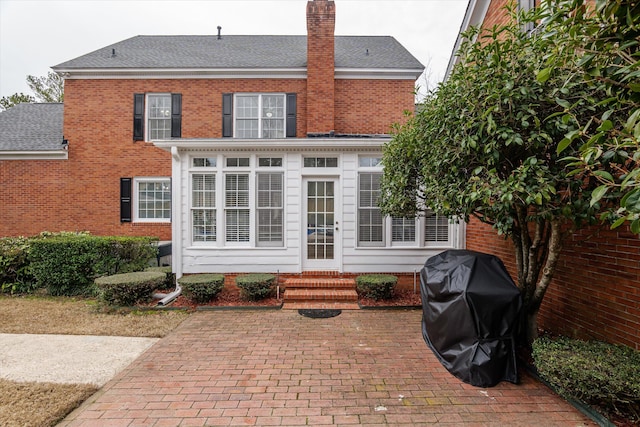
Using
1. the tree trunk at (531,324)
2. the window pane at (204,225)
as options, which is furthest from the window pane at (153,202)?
the tree trunk at (531,324)

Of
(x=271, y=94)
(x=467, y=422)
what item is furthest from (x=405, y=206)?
(x=271, y=94)

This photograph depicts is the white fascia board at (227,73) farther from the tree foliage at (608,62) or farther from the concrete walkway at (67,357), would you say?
the concrete walkway at (67,357)

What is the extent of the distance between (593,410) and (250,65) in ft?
37.2

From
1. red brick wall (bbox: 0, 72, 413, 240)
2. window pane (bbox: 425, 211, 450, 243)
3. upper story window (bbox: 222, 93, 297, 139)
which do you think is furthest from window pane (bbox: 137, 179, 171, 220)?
window pane (bbox: 425, 211, 450, 243)

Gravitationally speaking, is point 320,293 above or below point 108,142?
below

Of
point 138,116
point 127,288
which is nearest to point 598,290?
point 127,288

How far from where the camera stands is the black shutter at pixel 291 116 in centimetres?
1028

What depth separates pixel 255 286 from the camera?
6.08m

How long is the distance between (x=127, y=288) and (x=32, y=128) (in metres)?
10.2

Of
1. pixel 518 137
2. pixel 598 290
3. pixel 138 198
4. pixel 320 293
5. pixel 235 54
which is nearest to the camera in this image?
pixel 518 137

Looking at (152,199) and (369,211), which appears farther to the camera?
(152,199)

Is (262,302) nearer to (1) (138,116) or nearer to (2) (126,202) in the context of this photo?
(2) (126,202)

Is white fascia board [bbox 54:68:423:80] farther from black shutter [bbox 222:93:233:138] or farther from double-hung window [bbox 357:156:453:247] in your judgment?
double-hung window [bbox 357:156:453:247]

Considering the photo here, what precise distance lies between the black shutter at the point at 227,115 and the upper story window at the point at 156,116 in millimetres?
1463
